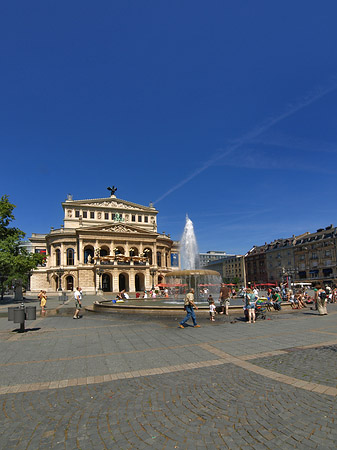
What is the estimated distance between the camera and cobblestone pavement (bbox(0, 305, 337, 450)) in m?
3.73

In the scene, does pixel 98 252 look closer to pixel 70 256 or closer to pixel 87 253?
pixel 87 253

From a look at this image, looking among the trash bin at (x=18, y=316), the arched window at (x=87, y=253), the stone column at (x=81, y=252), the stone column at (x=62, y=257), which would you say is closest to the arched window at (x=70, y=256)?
the stone column at (x=62, y=257)

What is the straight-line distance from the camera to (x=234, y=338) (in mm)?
9992

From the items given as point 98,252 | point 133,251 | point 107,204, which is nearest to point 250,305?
point 98,252

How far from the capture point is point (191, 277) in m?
26.3

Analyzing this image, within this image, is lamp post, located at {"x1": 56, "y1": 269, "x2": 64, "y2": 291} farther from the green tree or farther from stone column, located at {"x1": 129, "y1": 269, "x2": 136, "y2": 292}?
the green tree

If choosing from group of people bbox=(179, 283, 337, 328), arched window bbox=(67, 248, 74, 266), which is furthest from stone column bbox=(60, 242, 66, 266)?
group of people bbox=(179, 283, 337, 328)

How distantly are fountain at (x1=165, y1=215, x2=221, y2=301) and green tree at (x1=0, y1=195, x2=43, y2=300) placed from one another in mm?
17496

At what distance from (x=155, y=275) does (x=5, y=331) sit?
5557cm

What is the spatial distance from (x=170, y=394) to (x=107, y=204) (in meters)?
72.8

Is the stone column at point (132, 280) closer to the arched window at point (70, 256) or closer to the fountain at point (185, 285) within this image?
the arched window at point (70, 256)

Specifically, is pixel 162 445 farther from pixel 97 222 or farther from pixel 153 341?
pixel 97 222

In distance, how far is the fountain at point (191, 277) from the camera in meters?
24.3

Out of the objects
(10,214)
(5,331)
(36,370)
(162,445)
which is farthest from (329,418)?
(10,214)
